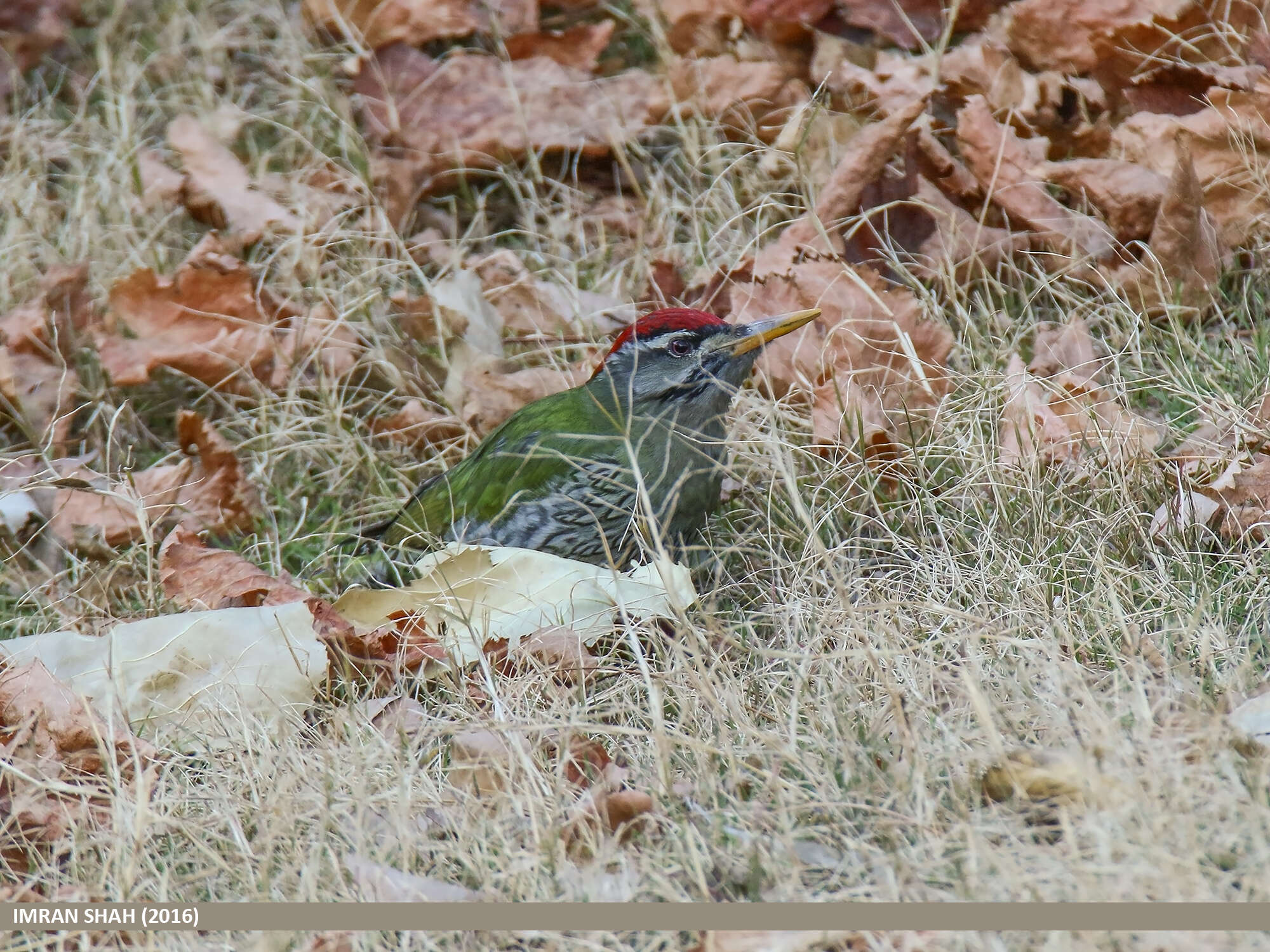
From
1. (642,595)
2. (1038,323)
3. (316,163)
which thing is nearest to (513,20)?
(316,163)

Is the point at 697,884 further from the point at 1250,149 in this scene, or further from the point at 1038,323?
the point at 1250,149

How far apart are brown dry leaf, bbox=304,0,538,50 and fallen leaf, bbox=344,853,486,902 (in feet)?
12.8

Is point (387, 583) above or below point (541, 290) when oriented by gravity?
below

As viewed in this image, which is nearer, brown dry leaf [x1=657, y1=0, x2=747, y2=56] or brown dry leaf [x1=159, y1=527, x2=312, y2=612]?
brown dry leaf [x1=159, y1=527, x2=312, y2=612]

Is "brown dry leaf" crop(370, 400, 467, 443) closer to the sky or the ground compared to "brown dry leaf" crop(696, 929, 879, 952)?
closer to the ground

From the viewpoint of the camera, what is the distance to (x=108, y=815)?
9.90 feet

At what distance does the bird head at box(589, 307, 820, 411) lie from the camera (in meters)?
3.89

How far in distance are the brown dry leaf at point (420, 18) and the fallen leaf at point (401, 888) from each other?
12.8 feet

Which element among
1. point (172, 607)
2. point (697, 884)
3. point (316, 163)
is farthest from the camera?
point (316, 163)

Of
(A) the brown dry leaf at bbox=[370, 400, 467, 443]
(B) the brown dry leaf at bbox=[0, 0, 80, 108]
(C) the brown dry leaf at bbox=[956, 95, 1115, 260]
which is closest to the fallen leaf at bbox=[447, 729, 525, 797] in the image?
(A) the brown dry leaf at bbox=[370, 400, 467, 443]

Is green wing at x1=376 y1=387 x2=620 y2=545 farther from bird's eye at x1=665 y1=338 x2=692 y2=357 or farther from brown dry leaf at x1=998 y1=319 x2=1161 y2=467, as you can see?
brown dry leaf at x1=998 y1=319 x2=1161 y2=467

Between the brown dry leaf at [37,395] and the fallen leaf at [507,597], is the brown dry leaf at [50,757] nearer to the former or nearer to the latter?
the fallen leaf at [507,597]

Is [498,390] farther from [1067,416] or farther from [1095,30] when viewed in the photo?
[1095,30]

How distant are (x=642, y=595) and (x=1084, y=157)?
2.27 m
